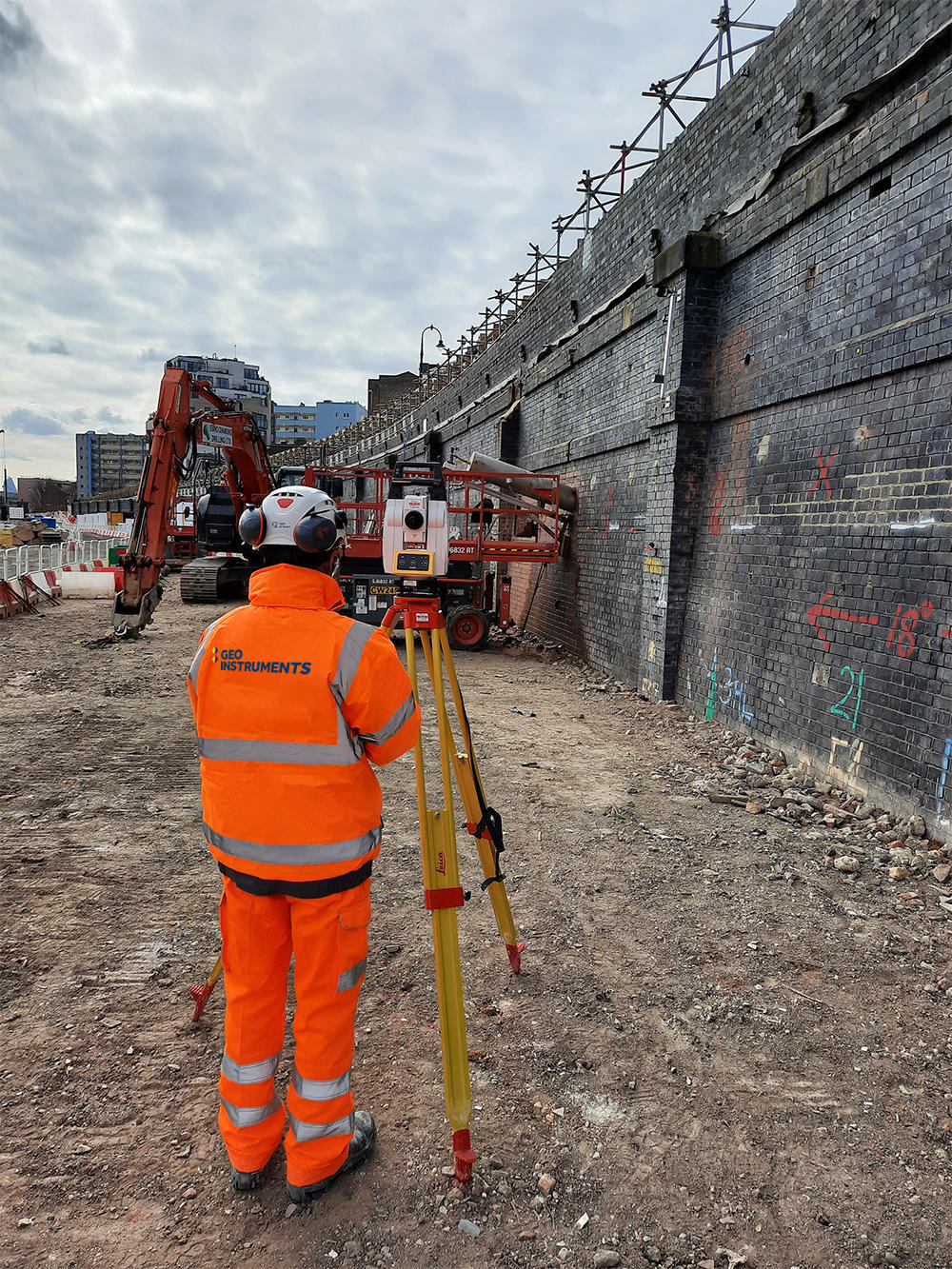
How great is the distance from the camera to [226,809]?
2092 mm

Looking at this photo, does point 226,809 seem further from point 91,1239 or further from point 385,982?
point 385,982

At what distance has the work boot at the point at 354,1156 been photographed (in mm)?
2113

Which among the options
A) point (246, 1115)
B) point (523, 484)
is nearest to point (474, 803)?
point (246, 1115)

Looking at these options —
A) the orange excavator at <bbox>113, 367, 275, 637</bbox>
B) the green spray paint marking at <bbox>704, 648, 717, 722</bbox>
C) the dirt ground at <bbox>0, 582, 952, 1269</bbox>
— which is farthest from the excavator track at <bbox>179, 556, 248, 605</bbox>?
the green spray paint marking at <bbox>704, 648, 717, 722</bbox>

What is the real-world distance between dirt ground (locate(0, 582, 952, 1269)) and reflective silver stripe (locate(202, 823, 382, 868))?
1051mm

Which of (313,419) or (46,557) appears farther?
(313,419)

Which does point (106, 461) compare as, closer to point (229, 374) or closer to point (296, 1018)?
point (229, 374)

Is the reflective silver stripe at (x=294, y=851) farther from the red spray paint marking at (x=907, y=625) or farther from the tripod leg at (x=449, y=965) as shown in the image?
the red spray paint marking at (x=907, y=625)

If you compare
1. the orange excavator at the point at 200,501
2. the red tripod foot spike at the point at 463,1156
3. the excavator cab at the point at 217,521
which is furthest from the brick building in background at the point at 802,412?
the excavator cab at the point at 217,521

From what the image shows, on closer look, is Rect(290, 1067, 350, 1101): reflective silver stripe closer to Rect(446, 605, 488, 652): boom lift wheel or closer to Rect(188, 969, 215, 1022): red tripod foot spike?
Rect(188, 969, 215, 1022): red tripod foot spike

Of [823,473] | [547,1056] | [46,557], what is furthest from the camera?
[46,557]

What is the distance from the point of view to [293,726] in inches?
79.6

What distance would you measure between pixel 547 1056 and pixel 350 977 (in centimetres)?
115

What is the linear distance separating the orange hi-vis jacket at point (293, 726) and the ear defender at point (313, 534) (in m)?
0.10
